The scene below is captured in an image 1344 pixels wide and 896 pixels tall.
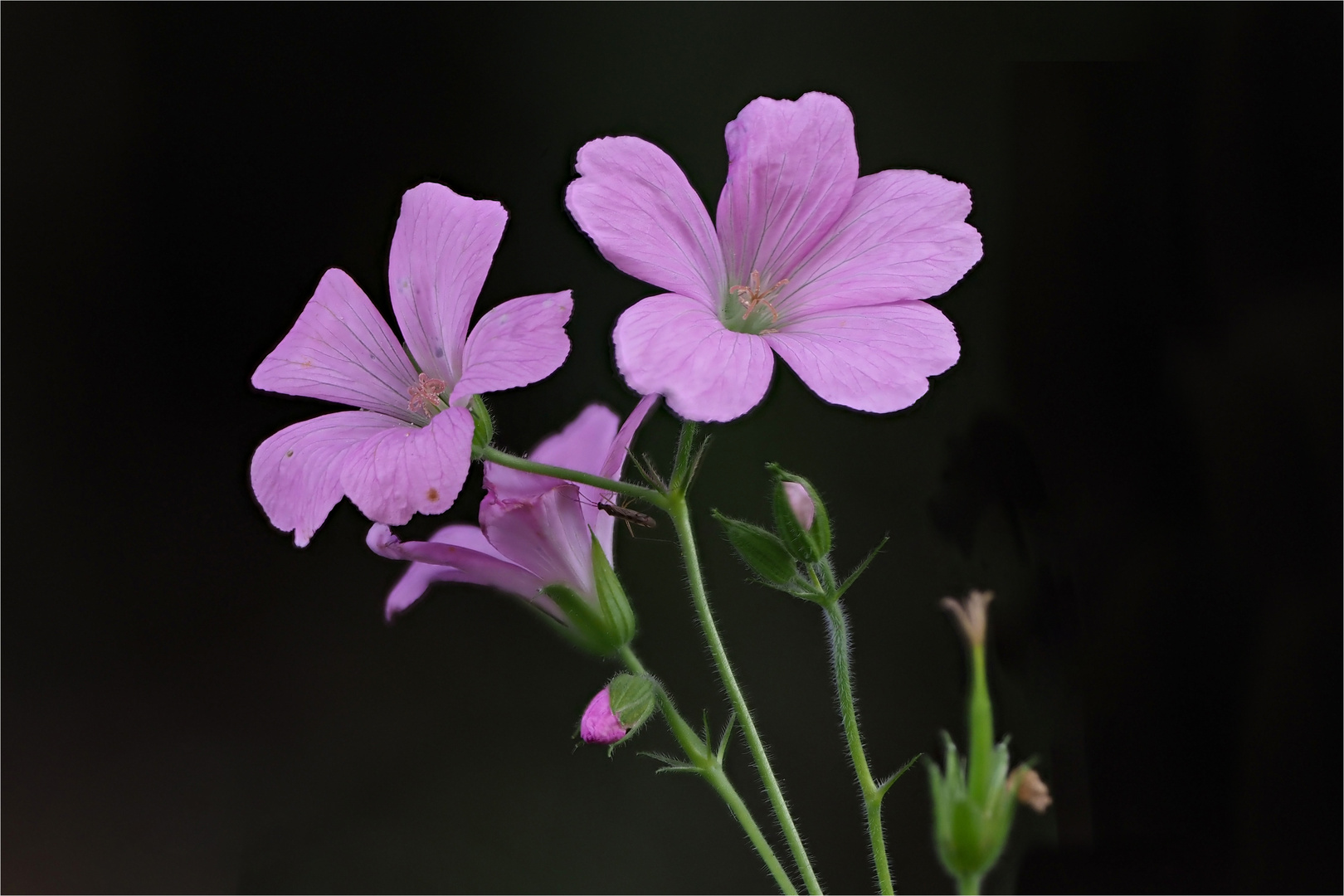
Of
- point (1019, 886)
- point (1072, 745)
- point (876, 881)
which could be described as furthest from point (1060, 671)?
point (876, 881)

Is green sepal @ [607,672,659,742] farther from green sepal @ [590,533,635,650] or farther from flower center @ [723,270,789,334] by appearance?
flower center @ [723,270,789,334]

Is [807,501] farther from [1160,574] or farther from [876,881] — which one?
[1160,574]

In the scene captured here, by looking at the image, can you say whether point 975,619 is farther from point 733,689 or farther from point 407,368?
point 407,368

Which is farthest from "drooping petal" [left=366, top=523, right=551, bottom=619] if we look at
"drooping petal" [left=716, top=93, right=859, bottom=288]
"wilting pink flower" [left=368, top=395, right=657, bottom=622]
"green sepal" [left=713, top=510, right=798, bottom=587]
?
"drooping petal" [left=716, top=93, right=859, bottom=288]

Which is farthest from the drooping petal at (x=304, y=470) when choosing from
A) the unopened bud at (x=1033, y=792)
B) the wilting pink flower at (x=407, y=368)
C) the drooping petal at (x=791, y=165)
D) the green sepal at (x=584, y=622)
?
the unopened bud at (x=1033, y=792)

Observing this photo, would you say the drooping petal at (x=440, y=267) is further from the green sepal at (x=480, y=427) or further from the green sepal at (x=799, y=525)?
the green sepal at (x=799, y=525)
